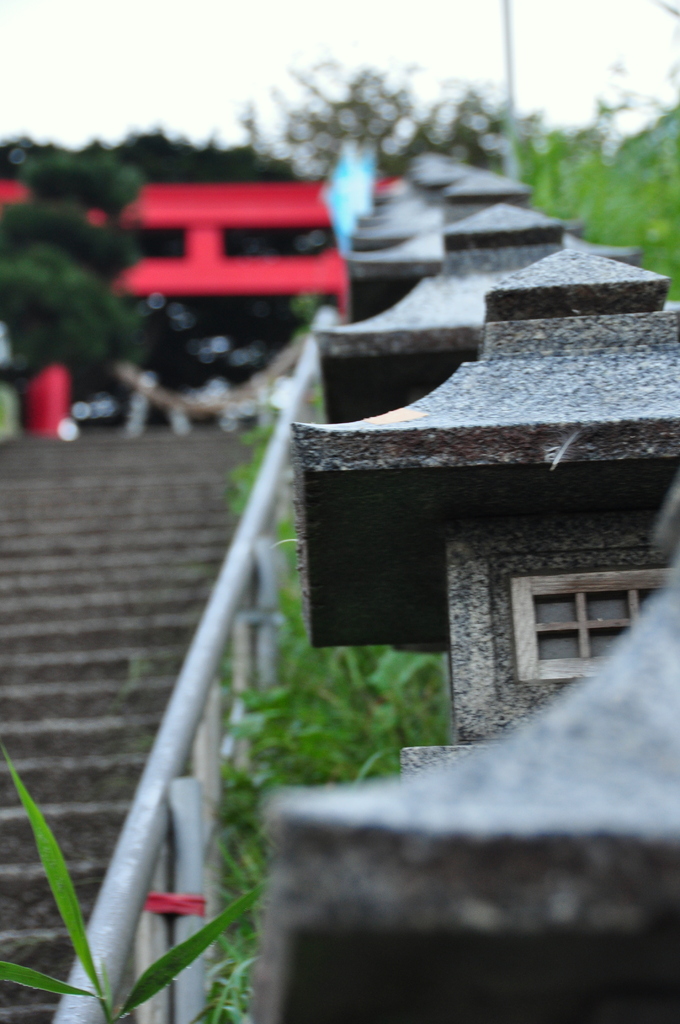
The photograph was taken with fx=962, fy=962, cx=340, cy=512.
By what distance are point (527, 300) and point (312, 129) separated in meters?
12.4

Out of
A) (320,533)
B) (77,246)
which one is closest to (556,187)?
(320,533)

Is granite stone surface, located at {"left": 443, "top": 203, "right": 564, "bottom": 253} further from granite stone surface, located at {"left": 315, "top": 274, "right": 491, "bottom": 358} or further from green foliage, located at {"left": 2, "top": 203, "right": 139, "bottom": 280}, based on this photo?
green foliage, located at {"left": 2, "top": 203, "right": 139, "bottom": 280}

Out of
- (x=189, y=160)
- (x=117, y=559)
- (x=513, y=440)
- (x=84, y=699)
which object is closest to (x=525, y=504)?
(x=513, y=440)

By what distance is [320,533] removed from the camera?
1377 mm

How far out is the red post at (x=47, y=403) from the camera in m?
11.9

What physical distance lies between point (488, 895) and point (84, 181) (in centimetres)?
1099

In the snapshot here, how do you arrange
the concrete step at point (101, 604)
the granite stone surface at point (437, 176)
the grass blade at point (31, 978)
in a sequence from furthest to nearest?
the granite stone surface at point (437, 176) → the concrete step at point (101, 604) → the grass blade at point (31, 978)

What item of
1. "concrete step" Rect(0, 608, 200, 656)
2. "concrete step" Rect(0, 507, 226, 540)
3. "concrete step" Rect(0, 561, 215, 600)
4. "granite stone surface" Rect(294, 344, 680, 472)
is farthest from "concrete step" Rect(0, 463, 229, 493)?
"granite stone surface" Rect(294, 344, 680, 472)

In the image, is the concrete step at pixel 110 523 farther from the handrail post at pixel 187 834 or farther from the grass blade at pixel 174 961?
the grass blade at pixel 174 961

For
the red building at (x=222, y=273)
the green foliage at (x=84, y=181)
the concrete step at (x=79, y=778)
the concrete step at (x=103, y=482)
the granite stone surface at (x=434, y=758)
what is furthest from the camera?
the red building at (x=222, y=273)

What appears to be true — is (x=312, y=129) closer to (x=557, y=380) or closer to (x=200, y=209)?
(x=200, y=209)

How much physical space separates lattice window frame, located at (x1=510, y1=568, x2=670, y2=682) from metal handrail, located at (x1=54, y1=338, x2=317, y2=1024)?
88 centimetres

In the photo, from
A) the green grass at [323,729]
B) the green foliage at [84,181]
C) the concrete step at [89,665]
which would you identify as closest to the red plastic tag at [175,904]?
the green grass at [323,729]

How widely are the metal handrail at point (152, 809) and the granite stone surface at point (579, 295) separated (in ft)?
2.54
